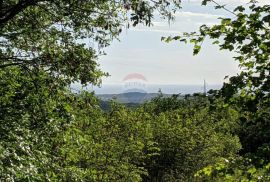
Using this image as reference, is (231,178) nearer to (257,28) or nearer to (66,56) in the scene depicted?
(257,28)

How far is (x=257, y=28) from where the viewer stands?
891 centimetres

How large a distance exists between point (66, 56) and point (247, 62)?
5.46m

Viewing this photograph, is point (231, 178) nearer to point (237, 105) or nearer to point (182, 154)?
point (237, 105)

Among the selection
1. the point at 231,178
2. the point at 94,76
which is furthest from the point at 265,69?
the point at 94,76

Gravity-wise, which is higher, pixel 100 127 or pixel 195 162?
pixel 100 127

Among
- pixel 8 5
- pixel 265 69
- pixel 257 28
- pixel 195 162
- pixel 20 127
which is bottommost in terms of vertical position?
pixel 195 162

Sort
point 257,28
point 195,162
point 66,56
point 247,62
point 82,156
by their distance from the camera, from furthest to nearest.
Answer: point 195,162 < point 82,156 < point 66,56 < point 247,62 < point 257,28

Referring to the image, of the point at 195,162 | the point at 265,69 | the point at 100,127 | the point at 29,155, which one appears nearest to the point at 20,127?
the point at 29,155

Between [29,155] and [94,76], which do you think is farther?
[94,76]

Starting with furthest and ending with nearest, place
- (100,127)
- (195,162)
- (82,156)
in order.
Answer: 1. (195,162)
2. (100,127)
3. (82,156)

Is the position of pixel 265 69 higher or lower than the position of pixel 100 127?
higher

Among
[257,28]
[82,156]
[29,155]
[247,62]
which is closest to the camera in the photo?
[257,28]

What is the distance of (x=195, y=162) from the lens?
37000 mm

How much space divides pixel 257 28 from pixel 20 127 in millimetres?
7097
